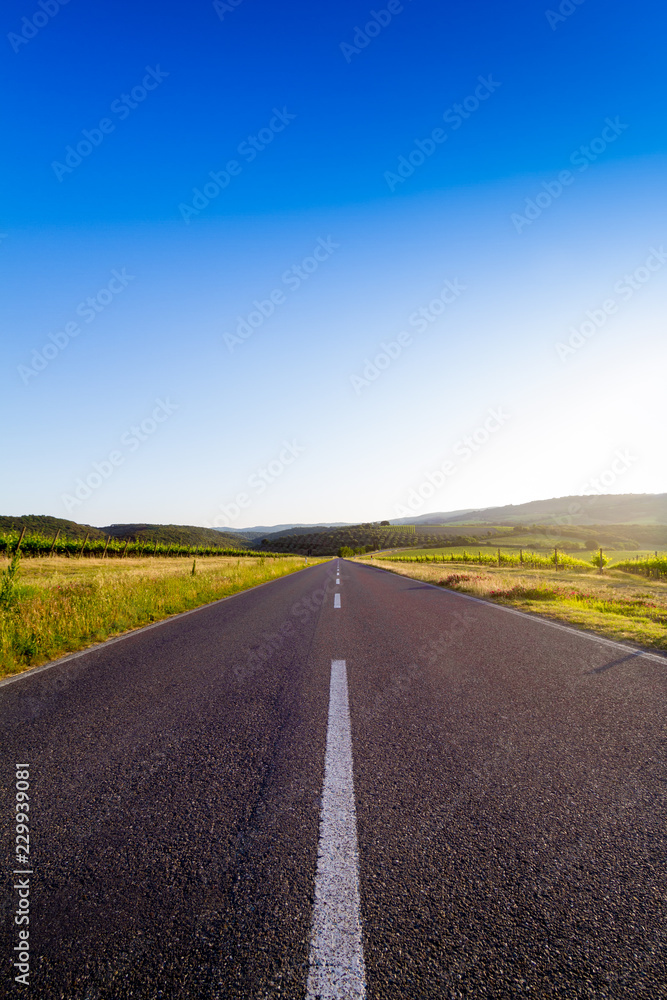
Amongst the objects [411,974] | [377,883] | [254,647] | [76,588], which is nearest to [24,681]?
[254,647]

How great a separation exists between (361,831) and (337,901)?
52 cm

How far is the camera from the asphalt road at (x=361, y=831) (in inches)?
61.6

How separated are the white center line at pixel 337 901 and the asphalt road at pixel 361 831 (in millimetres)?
41

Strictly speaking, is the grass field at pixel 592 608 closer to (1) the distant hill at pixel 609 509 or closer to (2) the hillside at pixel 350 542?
(2) the hillside at pixel 350 542

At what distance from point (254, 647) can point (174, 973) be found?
17.7ft

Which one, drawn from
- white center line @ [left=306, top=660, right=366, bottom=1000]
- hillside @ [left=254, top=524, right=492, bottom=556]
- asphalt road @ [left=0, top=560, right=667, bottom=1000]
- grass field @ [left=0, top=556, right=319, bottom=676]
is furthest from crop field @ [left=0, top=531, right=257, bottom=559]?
hillside @ [left=254, top=524, right=492, bottom=556]

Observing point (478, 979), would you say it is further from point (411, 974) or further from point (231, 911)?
point (231, 911)

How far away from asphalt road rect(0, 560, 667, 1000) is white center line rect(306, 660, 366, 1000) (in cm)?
4

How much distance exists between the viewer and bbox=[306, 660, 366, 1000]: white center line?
58.4 inches

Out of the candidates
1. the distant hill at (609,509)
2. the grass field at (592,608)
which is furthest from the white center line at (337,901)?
the distant hill at (609,509)

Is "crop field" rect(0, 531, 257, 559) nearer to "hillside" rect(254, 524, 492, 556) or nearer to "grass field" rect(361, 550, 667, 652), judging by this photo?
"grass field" rect(361, 550, 667, 652)

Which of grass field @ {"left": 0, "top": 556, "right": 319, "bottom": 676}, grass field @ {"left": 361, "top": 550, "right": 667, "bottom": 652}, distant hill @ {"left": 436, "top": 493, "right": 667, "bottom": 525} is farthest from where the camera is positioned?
distant hill @ {"left": 436, "top": 493, "right": 667, "bottom": 525}

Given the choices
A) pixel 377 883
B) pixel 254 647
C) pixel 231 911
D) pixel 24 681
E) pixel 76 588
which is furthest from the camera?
pixel 76 588

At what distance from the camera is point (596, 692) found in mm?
4543
